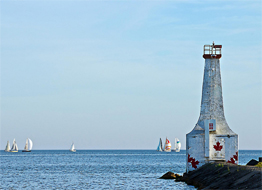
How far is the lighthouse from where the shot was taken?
37906mm

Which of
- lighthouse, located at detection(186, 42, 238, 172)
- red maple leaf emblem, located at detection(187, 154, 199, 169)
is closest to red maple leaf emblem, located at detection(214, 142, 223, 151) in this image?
lighthouse, located at detection(186, 42, 238, 172)

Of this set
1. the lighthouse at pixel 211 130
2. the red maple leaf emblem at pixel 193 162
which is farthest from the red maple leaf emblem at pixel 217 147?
the red maple leaf emblem at pixel 193 162

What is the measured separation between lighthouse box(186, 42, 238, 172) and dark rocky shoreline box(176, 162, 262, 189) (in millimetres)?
1430

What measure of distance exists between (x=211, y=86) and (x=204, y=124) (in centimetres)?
341

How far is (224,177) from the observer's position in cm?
2986

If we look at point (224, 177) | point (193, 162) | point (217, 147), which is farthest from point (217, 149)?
point (224, 177)

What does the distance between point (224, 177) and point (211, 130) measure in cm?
892

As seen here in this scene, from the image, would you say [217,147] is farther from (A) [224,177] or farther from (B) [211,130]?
(A) [224,177]

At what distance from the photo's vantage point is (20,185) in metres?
44.9

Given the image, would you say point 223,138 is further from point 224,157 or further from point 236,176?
point 236,176

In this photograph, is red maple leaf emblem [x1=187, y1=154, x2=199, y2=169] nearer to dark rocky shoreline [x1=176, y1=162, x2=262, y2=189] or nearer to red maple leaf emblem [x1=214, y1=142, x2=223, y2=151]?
dark rocky shoreline [x1=176, y1=162, x2=262, y2=189]

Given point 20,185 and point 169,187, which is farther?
point 20,185

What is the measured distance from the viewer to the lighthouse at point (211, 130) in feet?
124

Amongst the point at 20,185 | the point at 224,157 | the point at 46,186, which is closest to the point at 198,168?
the point at 224,157
